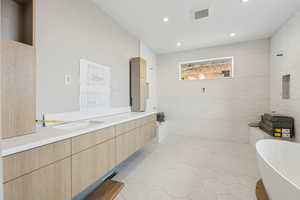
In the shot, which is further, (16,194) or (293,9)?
(293,9)

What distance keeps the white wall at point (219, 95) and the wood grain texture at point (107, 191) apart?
303 centimetres

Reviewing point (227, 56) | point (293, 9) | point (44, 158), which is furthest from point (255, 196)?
point (227, 56)

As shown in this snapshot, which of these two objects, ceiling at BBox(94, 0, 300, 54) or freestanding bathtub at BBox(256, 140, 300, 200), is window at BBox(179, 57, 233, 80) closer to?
ceiling at BBox(94, 0, 300, 54)

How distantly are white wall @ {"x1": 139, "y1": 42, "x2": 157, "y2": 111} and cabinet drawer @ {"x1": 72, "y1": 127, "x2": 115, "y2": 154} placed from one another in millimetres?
2421

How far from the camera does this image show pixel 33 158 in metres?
0.96

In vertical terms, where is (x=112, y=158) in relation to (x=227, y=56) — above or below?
below

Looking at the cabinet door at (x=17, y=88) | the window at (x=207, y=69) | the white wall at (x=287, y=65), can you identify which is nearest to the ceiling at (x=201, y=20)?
the white wall at (x=287, y=65)

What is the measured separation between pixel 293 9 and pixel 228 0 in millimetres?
1304

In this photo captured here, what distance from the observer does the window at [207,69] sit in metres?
4.02

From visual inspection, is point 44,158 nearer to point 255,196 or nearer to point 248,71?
point 255,196

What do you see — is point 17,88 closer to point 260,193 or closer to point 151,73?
point 260,193

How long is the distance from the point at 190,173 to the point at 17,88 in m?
2.51

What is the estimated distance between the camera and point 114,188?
1.80 m

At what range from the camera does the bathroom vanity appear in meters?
0.87
